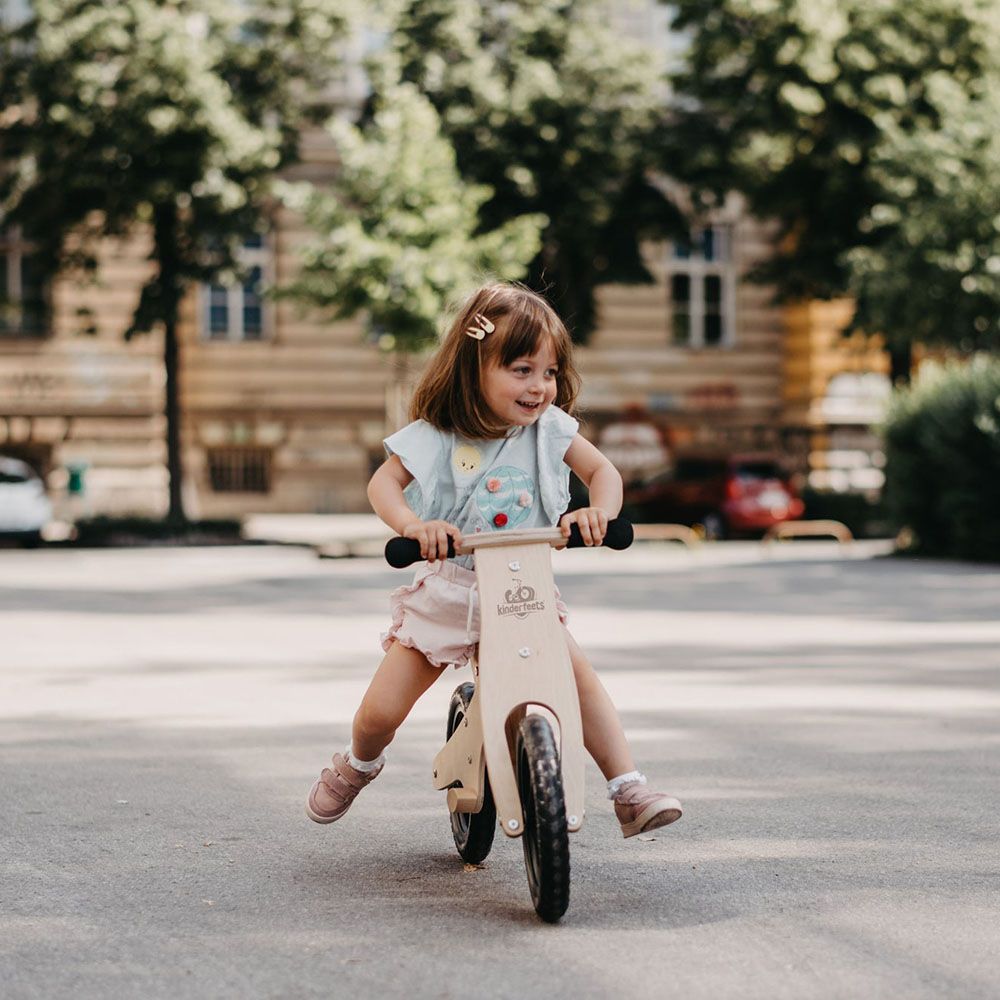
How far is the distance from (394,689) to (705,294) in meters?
34.9

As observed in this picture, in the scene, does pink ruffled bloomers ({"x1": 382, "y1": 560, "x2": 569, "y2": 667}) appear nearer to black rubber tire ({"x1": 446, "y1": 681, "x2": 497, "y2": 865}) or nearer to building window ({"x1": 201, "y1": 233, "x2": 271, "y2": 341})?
black rubber tire ({"x1": 446, "y1": 681, "x2": 497, "y2": 865})

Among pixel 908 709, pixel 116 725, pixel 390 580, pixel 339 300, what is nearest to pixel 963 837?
pixel 908 709

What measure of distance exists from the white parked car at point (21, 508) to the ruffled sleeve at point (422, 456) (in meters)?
23.5

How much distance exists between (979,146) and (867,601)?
437 inches

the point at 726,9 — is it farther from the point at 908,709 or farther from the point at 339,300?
the point at 908,709

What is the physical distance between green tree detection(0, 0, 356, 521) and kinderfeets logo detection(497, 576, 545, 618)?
23.9 m

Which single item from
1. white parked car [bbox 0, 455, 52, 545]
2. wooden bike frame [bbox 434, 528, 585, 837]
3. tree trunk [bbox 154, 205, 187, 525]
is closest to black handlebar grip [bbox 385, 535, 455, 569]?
wooden bike frame [bbox 434, 528, 585, 837]

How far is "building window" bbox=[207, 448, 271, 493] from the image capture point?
37.5m

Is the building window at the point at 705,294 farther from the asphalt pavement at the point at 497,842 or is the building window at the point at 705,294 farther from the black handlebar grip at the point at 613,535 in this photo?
the black handlebar grip at the point at 613,535

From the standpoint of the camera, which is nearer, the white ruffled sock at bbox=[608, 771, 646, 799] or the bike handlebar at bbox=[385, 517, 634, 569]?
the bike handlebar at bbox=[385, 517, 634, 569]

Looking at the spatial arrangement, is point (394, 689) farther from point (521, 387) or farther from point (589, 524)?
point (521, 387)

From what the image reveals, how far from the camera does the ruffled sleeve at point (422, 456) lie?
502 cm

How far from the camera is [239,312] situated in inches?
1480

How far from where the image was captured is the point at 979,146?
1018 inches
